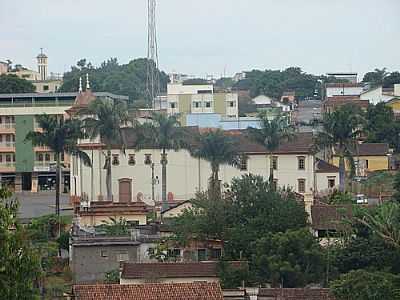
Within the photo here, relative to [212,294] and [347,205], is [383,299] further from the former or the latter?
[347,205]

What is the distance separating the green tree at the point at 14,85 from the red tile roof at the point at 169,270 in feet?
144

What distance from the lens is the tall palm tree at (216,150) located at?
41625 mm

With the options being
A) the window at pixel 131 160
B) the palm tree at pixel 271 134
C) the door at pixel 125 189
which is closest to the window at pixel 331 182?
the palm tree at pixel 271 134

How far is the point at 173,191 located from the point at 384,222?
19042 millimetres

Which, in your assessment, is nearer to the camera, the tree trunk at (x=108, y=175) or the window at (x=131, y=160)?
the tree trunk at (x=108, y=175)

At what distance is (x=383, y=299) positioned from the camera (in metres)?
23.5

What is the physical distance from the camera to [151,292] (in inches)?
921

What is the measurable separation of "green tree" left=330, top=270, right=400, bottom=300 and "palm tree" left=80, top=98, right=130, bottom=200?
1918cm

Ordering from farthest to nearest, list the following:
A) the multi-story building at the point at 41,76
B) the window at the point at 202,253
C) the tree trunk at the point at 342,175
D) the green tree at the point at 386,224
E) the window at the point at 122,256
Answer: the multi-story building at the point at 41,76 < the tree trunk at the point at 342,175 < the window at the point at 202,253 < the window at the point at 122,256 < the green tree at the point at 386,224

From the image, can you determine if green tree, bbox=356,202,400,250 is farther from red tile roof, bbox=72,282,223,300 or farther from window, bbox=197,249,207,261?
window, bbox=197,249,207,261

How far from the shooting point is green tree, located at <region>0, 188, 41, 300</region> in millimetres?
15891

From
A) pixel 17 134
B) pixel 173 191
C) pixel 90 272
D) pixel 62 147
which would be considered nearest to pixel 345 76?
pixel 17 134

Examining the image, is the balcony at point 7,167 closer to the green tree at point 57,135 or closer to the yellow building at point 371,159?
the green tree at point 57,135

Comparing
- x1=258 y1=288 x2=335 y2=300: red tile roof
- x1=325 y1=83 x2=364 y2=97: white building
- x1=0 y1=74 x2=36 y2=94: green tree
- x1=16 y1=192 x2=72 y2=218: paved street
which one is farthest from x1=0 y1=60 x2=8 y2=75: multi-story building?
x1=258 y1=288 x2=335 y2=300: red tile roof
